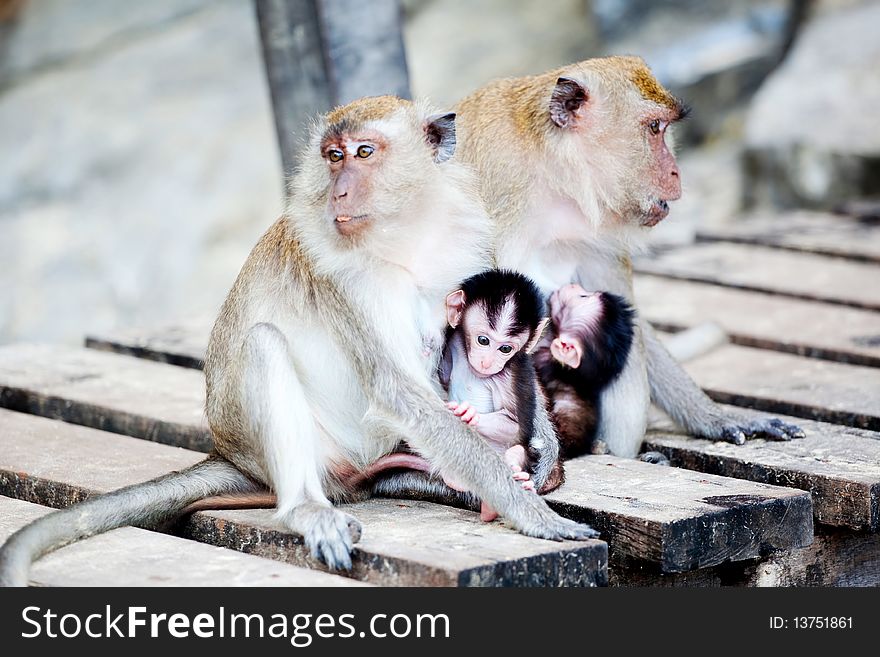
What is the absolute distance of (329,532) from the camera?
2.93 metres

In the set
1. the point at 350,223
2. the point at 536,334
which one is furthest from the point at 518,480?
the point at 350,223

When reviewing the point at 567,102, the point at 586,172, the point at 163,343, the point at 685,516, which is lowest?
the point at 685,516

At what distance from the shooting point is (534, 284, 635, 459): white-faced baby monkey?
3.80 metres

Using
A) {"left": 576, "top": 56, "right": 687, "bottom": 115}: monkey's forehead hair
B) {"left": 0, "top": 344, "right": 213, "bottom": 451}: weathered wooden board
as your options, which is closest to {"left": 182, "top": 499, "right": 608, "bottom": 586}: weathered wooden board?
{"left": 0, "top": 344, "right": 213, "bottom": 451}: weathered wooden board

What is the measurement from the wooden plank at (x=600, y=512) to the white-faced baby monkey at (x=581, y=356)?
0.15 meters

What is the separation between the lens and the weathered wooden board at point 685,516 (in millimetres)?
3037

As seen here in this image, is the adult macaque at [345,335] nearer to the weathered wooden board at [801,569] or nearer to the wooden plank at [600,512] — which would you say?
the wooden plank at [600,512]

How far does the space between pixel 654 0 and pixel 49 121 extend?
13.6ft

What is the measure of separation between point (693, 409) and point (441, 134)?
1.12m

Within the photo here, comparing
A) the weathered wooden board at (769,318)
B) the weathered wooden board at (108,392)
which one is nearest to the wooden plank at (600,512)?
the weathered wooden board at (108,392)

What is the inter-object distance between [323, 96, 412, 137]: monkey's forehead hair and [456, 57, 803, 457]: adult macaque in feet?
1.43

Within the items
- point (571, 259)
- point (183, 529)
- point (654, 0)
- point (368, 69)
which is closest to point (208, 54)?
point (654, 0)

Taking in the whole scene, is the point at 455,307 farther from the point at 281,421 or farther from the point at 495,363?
the point at 281,421

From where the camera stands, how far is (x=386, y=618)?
104 inches
